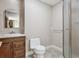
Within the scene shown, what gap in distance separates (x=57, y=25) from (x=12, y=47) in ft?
7.71

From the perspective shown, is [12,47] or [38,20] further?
[38,20]

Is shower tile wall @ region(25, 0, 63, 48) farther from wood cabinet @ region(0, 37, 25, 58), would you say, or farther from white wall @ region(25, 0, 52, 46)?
wood cabinet @ region(0, 37, 25, 58)

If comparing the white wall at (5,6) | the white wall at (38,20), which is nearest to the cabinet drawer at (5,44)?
the white wall at (5,6)

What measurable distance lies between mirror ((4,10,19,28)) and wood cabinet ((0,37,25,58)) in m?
0.74

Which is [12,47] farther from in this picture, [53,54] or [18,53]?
[53,54]

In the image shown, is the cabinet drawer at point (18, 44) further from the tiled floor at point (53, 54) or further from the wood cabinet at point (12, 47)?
the tiled floor at point (53, 54)

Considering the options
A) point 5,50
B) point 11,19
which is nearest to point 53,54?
point 5,50

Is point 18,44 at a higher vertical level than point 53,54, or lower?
higher

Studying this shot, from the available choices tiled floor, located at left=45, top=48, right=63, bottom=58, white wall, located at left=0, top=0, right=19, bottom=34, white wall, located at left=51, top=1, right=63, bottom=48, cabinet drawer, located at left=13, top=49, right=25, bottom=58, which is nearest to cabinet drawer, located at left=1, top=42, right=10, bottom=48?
cabinet drawer, located at left=13, top=49, right=25, bottom=58

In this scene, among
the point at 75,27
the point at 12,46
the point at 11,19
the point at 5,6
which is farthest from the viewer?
the point at 11,19

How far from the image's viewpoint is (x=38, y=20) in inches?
178

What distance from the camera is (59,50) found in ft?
14.6

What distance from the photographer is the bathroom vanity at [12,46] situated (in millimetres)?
2814

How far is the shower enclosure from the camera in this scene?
8.27ft
